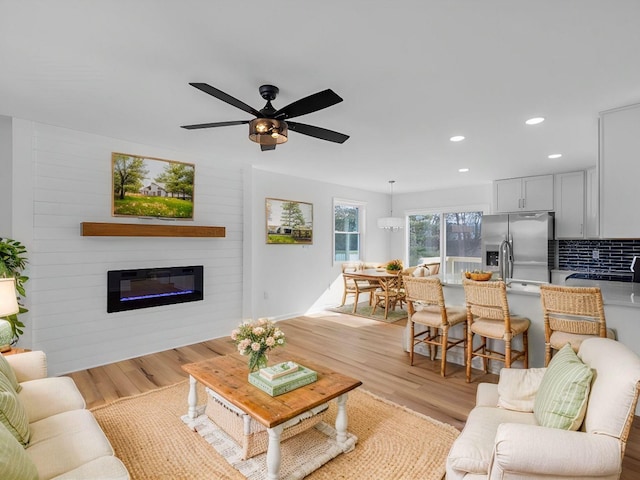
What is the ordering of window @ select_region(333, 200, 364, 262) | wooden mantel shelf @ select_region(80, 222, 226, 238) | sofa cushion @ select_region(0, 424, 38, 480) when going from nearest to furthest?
sofa cushion @ select_region(0, 424, 38, 480) → wooden mantel shelf @ select_region(80, 222, 226, 238) → window @ select_region(333, 200, 364, 262)

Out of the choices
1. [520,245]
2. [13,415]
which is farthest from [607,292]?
[13,415]

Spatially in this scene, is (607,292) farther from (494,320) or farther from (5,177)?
(5,177)

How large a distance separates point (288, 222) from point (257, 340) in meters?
3.68

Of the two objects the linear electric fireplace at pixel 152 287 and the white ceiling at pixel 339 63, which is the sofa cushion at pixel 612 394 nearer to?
the white ceiling at pixel 339 63

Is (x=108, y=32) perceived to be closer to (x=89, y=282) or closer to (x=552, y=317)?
(x=89, y=282)

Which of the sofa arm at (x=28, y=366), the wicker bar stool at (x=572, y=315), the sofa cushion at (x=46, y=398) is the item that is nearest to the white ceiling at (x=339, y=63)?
the wicker bar stool at (x=572, y=315)

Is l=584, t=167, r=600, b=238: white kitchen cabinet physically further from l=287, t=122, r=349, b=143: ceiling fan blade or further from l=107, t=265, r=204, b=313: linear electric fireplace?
l=107, t=265, r=204, b=313: linear electric fireplace

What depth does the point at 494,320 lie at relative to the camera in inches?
126

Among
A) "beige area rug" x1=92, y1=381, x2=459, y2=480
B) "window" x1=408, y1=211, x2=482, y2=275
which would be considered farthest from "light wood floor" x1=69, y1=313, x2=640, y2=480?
"window" x1=408, y1=211, x2=482, y2=275

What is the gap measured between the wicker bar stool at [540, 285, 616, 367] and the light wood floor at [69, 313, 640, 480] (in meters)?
0.70

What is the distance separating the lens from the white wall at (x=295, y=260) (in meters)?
5.40

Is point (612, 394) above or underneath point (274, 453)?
above

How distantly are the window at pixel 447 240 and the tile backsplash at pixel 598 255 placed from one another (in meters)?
1.40

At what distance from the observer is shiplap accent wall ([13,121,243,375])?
334 centimetres
